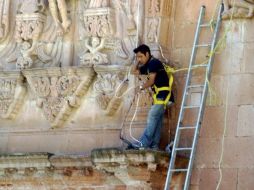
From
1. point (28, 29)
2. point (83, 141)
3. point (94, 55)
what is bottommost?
point (83, 141)

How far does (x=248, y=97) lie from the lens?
46.6 feet

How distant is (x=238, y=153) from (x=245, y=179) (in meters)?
0.32

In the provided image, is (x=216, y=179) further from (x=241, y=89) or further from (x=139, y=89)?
(x=139, y=89)

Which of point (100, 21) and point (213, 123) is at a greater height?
point (100, 21)

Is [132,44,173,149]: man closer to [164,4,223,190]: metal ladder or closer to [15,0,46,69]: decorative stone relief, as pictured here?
[164,4,223,190]: metal ladder

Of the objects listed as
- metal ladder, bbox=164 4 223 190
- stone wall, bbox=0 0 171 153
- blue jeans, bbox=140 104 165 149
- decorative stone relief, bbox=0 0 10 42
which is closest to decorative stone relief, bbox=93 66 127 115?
stone wall, bbox=0 0 171 153

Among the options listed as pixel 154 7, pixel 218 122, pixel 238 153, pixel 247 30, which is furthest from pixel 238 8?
pixel 238 153

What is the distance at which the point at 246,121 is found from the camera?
14.1m

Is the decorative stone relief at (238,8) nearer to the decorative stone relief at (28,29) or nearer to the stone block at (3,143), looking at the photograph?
the decorative stone relief at (28,29)

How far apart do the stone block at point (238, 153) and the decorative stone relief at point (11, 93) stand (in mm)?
3030

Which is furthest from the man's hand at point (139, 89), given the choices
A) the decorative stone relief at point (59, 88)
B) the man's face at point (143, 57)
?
the decorative stone relief at point (59, 88)

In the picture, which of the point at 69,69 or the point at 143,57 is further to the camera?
the point at 69,69

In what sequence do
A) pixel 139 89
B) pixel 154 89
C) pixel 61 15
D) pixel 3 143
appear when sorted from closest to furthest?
pixel 154 89 < pixel 139 89 < pixel 61 15 < pixel 3 143

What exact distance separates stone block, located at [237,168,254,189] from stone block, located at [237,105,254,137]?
1.42ft
